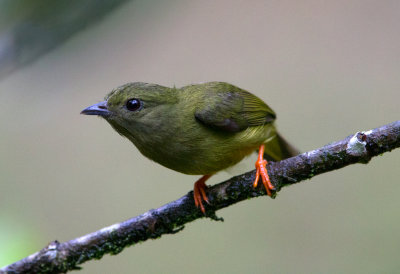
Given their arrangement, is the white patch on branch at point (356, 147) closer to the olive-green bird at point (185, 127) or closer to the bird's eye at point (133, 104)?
the olive-green bird at point (185, 127)

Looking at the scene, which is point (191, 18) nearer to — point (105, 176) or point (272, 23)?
point (272, 23)

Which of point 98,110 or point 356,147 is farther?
point 98,110

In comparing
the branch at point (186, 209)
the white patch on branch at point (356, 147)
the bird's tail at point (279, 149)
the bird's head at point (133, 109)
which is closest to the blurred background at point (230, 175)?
the bird's tail at point (279, 149)

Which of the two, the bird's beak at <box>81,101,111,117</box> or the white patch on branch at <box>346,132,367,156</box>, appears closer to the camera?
the white patch on branch at <box>346,132,367,156</box>

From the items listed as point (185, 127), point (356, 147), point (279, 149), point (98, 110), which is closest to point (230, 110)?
point (185, 127)

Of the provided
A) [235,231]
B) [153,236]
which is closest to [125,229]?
[153,236]

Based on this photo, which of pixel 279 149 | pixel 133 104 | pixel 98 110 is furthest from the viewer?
pixel 279 149

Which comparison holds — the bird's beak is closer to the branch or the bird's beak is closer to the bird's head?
the bird's head

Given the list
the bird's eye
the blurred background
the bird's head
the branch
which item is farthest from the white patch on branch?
the blurred background

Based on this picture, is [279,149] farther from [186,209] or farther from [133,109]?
[133,109]
